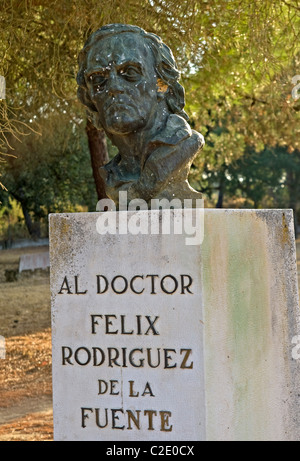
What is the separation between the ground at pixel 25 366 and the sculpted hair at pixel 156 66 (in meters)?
3.28

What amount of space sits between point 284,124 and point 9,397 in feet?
21.6

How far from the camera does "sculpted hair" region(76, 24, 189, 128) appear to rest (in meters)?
3.89

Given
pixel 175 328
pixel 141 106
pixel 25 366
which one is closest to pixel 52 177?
pixel 25 366

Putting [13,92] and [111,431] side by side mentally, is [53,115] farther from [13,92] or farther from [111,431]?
[111,431]

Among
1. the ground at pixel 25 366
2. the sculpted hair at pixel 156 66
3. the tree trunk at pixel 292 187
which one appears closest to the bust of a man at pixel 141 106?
the sculpted hair at pixel 156 66

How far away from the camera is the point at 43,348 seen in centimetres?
997

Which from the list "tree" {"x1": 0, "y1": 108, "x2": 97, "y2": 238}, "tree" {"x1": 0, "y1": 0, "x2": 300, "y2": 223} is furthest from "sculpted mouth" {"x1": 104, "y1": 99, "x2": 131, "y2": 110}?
"tree" {"x1": 0, "y1": 108, "x2": 97, "y2": 238}

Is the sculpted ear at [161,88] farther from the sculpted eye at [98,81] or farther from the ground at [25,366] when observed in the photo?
the ground at [25,366]

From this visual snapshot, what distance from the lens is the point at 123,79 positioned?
384 cm

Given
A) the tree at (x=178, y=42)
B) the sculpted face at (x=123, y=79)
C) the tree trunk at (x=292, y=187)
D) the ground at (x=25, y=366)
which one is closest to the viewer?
the sculpted face at (x=123, y=79)

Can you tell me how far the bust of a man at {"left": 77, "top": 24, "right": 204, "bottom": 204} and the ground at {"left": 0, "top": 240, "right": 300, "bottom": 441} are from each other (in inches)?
122

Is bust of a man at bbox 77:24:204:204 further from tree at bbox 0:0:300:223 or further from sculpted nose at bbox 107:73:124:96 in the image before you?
tree at bbox 0:0:300:223

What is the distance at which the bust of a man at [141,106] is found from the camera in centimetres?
382

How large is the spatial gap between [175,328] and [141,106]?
1.30 m
